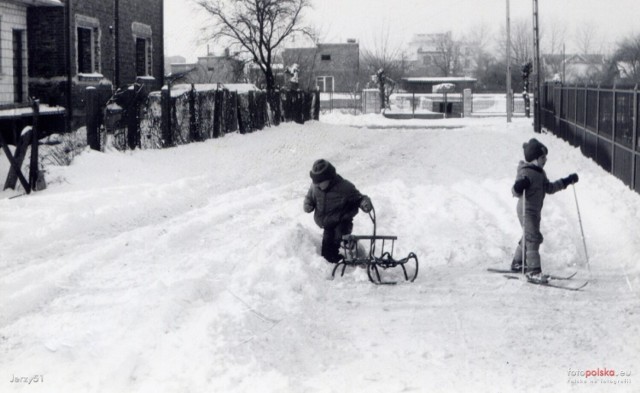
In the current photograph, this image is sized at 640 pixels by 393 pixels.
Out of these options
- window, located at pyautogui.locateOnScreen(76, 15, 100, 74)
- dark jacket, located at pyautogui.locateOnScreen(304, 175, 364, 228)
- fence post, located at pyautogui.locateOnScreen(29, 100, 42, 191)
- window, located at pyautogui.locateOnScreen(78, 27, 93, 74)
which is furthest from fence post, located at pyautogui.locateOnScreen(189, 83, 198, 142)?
dark jacket, located at pyautogui.locateOnScreen(304, 175, 364, 228)

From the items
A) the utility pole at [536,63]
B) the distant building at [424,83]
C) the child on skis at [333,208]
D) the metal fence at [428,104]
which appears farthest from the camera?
the distant building at [424,83]

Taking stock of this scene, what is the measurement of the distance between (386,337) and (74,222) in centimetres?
589

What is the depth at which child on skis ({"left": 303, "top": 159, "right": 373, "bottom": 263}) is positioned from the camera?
9422 mm

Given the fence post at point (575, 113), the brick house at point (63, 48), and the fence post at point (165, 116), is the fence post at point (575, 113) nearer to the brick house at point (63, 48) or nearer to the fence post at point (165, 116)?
the fence post at point (165, 116)

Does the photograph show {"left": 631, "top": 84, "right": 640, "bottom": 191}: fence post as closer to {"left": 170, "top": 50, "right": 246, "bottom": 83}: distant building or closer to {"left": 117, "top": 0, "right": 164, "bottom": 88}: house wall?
{"left": 117, "top": 0, "right": 164, "bottom": 88}: house wall

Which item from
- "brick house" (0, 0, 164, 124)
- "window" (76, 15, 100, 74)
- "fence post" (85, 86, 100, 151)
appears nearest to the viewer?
"fence post" (85, 86, 100, 151)

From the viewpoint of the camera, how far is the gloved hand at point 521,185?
9133 mm

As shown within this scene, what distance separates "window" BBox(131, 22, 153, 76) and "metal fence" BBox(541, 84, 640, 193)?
13637mm

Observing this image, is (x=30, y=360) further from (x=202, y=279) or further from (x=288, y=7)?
(x=288, y=7)

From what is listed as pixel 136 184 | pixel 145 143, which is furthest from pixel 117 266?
pixel 145 143

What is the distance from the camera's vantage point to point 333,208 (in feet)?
31.0

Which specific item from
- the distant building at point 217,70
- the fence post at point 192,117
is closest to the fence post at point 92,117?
the fence post at point 192,117

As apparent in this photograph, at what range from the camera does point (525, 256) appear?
9.33 metres

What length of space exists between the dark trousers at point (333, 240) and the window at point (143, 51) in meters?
21.7
